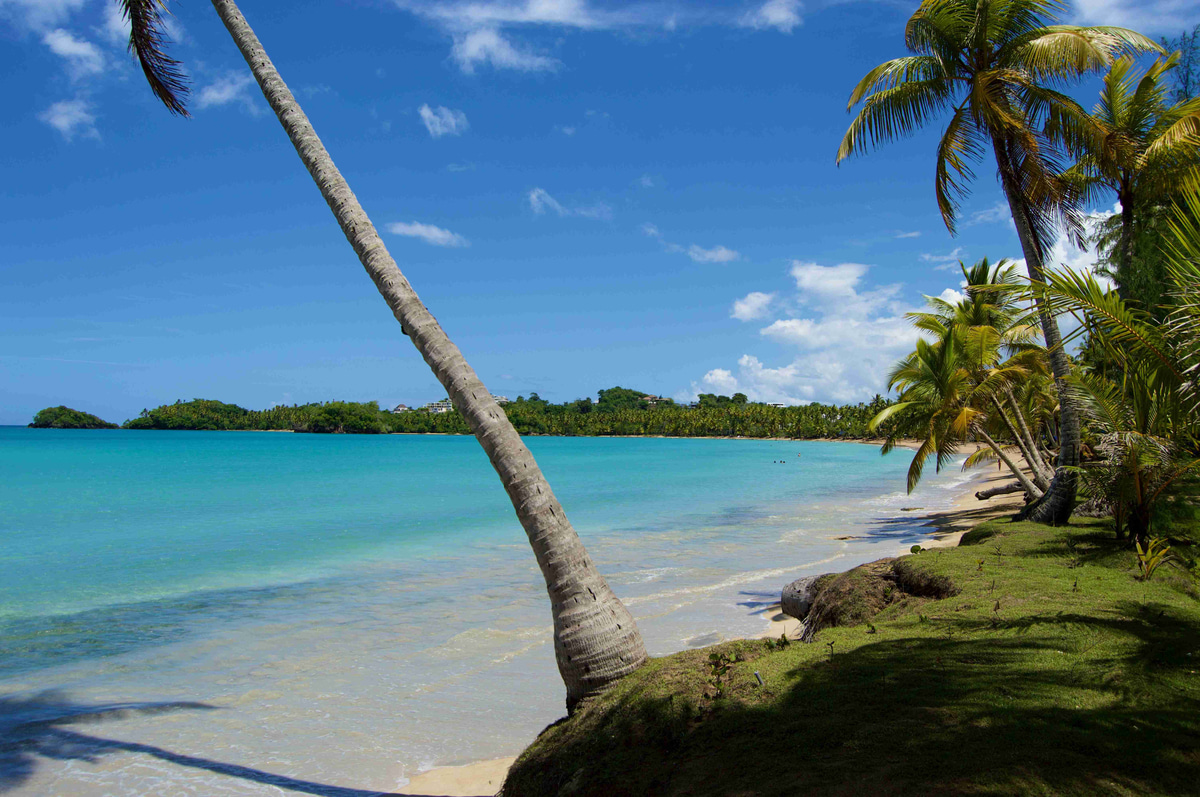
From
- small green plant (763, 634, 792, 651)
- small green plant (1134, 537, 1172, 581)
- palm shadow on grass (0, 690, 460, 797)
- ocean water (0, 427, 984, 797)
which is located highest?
small green plant (1134, 537, 1172, 581)

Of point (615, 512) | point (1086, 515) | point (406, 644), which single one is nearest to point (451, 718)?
point (406, 644)

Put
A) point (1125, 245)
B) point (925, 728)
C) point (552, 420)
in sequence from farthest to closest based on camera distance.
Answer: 1. point (552, 420)
2. point (1125, 245)
3. point (925, 728)

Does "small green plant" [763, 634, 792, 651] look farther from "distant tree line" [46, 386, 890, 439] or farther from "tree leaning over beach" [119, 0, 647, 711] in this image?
"distant tree line" [46, 386, 890, 439]

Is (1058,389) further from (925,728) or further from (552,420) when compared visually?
(552,420)

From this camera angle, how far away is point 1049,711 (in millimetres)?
3213

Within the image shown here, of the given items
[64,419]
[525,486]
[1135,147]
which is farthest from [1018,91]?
[64,419]

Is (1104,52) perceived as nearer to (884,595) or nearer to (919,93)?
(919,93)

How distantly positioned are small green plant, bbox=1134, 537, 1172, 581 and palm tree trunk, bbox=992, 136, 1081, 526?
8.46 ft

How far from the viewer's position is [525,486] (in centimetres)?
451

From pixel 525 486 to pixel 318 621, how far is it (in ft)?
25.0

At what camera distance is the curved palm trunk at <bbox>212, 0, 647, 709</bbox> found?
434 cm

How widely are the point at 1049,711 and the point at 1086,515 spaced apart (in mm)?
8619

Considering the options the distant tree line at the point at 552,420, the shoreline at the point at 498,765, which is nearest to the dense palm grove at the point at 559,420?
the distant tree line at the point at 552,420

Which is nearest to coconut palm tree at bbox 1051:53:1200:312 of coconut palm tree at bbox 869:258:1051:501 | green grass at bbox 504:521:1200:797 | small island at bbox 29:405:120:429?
coconut palm tree at bbox 869:258:1051:501
